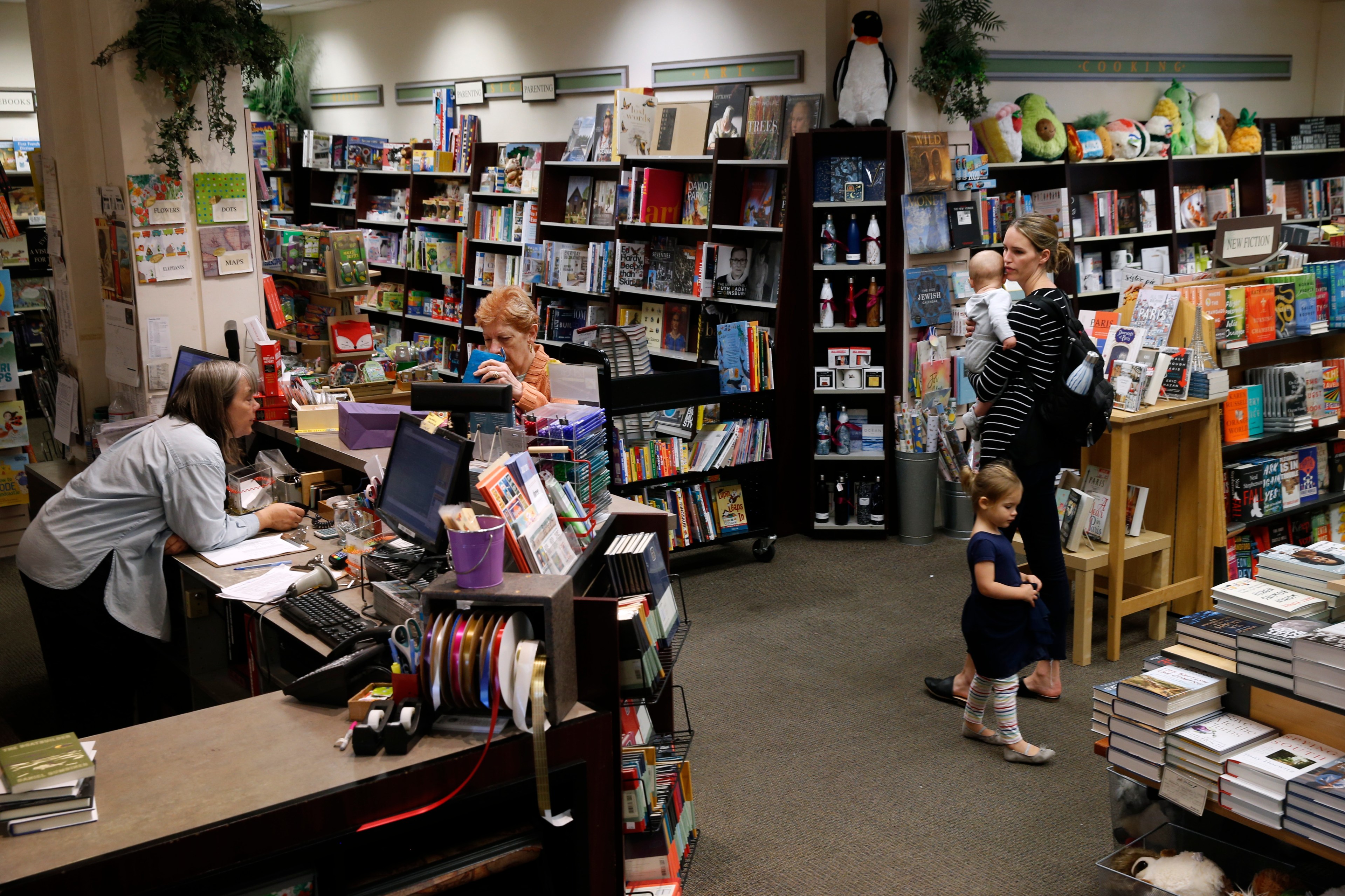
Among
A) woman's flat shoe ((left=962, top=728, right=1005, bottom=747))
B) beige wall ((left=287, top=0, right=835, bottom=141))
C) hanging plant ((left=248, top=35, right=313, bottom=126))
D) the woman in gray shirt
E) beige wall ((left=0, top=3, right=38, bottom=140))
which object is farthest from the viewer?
hanging plant ((left=248, top=35, right=313, bottom=126))

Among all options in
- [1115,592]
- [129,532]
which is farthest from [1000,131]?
[129,532]

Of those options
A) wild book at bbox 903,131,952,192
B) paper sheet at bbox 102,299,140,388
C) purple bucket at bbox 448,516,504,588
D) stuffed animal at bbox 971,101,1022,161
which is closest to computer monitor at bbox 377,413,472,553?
purple bucket at bbox 448,516,504,588

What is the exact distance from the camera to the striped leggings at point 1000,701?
12.6 ft

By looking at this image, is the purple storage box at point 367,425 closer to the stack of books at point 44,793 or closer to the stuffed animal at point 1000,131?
the stack of books at point 44,793

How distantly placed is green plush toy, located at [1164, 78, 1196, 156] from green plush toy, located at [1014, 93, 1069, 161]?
140 cm

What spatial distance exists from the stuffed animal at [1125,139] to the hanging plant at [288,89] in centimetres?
827

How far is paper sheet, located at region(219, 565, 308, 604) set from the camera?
3256mm

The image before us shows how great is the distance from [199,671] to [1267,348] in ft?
16.6

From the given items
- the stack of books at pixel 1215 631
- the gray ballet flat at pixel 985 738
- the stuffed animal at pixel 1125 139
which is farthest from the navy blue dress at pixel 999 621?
the stuffed animal at pixel 1125 139

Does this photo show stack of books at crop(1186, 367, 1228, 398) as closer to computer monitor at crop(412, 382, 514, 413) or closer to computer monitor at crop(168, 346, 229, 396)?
computer monitor at crop(412, 382, 514, 413)

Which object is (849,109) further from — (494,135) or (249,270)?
(494,135)

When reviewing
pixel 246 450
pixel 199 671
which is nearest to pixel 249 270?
pixel 246 450

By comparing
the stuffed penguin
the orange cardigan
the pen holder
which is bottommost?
the pen holder

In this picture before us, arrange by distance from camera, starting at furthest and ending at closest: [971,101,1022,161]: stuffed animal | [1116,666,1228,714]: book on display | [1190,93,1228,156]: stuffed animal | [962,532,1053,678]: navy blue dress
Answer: [1190,93,1228,156]: stuffed animal
[971,101,1022,161]: stuffed animal
[962,532,1053,678]: navy blue dress
[1116,666,1228,714]: book on display
